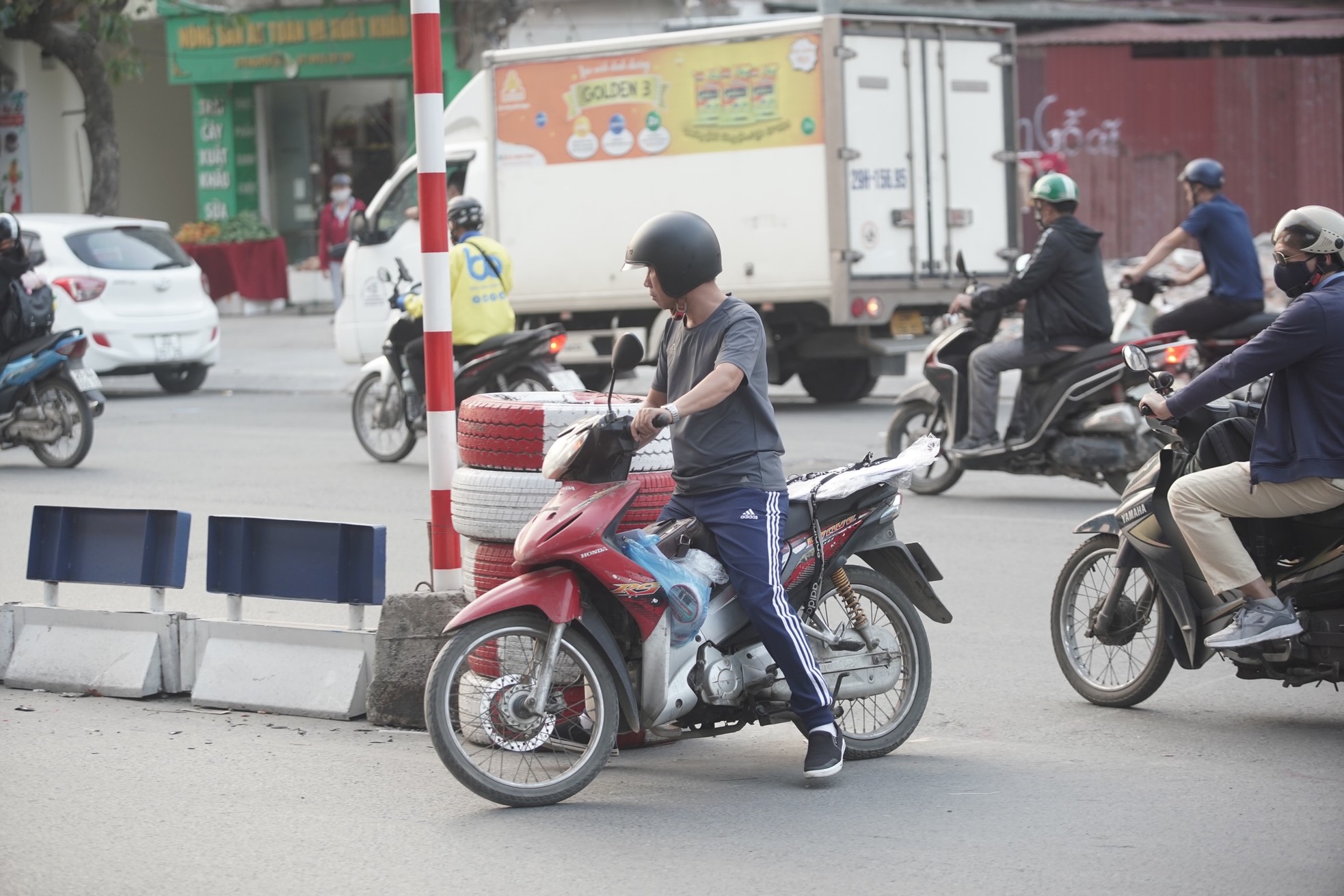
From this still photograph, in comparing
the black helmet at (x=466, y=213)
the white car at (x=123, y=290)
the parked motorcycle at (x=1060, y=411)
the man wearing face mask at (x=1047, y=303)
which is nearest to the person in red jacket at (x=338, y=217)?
the white car at (x=123, y=290)

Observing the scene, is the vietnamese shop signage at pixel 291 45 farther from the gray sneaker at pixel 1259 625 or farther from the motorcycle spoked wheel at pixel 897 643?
the gray sneaker at pixel 1259 625

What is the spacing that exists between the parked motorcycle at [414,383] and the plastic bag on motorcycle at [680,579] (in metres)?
5.71

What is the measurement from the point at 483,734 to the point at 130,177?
28468 mm

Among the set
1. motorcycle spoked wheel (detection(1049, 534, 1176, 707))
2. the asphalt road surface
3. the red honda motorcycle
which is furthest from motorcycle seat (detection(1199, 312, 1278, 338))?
the red honda motorcycle

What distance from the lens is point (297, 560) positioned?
6.10 m

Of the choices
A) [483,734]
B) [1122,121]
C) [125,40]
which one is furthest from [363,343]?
[1122,121]

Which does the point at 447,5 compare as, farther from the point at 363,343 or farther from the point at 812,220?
the point at 812,220

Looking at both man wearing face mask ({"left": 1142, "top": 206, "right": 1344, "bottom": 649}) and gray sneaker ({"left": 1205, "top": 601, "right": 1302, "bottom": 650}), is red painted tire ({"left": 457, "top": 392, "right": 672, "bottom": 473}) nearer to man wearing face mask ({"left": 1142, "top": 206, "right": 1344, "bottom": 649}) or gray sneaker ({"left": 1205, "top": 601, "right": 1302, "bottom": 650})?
man wearing face mask ({"left": 1142, "top": 206, "right": 1344, "bottom": 649})

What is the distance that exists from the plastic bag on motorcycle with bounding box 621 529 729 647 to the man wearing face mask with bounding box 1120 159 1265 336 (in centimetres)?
647

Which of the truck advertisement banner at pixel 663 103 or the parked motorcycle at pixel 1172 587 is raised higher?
the truck advertisement banner at pixel 663 103

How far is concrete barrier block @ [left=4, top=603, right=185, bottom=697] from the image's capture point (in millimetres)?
6301

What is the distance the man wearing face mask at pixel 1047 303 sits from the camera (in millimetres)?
9656

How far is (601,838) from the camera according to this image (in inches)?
182

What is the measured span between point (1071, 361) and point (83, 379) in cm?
690
